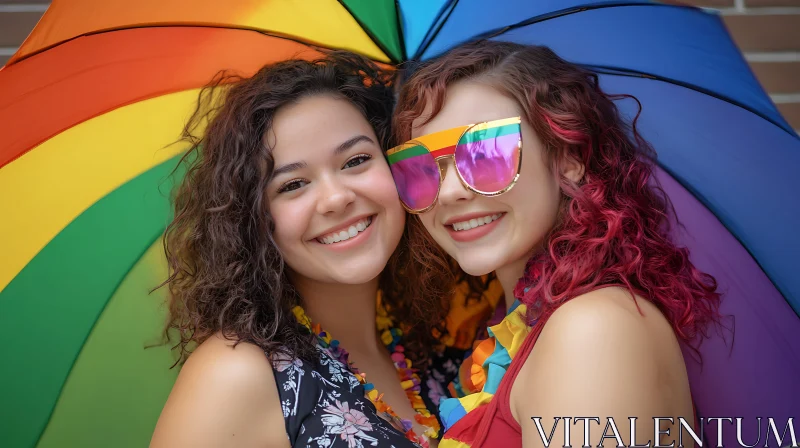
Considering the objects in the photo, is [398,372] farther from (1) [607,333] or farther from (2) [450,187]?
(1) [607,333]

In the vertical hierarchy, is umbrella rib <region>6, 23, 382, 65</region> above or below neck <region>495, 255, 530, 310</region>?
above

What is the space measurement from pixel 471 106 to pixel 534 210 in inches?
14.6

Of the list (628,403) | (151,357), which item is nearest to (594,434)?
(628,403)

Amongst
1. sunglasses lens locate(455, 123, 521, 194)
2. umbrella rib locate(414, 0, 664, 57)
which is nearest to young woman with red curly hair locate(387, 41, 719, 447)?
sunglasses lens locate(455, 123, 521, 194)

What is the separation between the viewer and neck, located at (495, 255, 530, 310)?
8.06ft

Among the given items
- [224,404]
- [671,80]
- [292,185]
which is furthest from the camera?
[292,185]

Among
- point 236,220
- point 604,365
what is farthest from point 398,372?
point 604,365

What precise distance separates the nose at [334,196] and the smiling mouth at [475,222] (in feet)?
1.20

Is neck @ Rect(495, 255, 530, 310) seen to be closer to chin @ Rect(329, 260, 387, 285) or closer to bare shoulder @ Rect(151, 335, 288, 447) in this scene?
chin @ Rect(329, 260, 387, 285)

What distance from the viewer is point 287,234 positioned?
8.02 ft

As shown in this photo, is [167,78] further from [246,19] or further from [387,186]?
[387,186]

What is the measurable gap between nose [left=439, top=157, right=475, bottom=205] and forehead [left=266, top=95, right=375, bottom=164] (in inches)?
15.8

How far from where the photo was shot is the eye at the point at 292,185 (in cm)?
244

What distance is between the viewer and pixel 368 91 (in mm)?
2703
